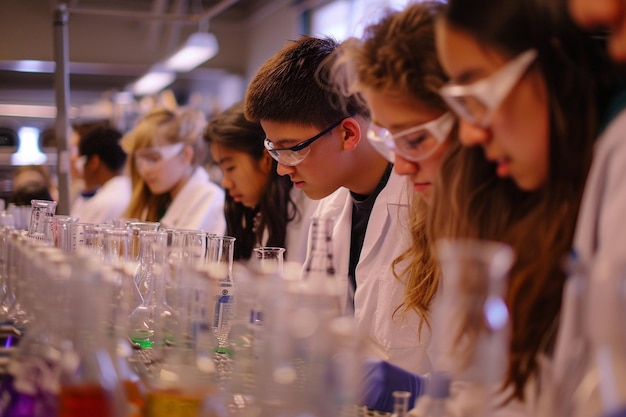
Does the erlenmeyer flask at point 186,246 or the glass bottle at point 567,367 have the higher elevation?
the erlenmeyer flask at point 186,246

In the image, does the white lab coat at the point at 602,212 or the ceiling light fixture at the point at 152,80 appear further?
the ceiling light fixture at the point at 152,80

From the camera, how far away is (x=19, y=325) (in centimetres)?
197

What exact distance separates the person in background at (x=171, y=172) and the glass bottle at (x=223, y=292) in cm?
243

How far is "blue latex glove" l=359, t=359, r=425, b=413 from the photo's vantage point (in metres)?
1.67

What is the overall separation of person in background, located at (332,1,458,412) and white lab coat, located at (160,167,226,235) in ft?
8.97

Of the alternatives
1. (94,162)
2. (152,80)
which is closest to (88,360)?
(94,162)

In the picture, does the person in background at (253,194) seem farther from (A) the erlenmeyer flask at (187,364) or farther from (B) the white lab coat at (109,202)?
(B) the white lab coat at (109,202)

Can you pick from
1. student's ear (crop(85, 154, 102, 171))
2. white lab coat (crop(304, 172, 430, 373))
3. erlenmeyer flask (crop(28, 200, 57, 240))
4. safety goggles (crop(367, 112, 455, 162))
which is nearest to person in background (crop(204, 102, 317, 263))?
white lab coat (crop(304, 172, 430, 373))

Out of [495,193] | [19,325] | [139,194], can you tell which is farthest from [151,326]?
[139,194]

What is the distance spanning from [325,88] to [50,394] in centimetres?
157

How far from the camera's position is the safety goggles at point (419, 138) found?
173 centimetres

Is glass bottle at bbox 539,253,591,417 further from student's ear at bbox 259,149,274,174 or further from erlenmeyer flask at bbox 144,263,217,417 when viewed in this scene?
student's ear at bbox 259,149,274,174

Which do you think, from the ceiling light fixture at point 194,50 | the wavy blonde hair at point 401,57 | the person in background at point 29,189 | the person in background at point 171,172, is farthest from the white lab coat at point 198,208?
the wavy blonde hair at point 401,57

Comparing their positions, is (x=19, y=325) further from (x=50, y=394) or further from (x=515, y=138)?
(x=515, y=138)
